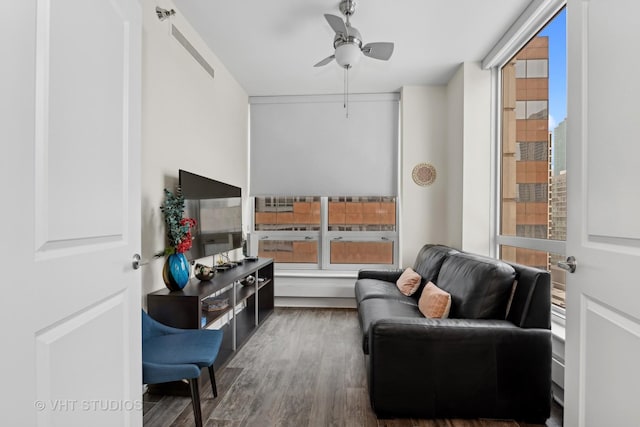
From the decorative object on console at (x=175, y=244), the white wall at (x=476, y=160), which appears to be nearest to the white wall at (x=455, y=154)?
the white wall at (x=476, y=160)

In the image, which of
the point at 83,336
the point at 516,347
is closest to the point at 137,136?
the point at 83,336

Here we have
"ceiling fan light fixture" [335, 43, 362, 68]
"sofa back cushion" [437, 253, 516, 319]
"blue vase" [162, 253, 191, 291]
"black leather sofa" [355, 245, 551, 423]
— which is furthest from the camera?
"ceiling fan light fixture" [335, 43, 362, 68]

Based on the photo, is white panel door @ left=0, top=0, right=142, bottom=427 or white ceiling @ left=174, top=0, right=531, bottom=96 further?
white ceiling @ left=174, top=0, right=531, bottom=96

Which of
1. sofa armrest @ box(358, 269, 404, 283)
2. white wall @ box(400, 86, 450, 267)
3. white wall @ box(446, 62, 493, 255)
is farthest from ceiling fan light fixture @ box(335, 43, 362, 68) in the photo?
sofa armrest @ box(358, 269, 404, 283)

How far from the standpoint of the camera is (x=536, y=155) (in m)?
2.93

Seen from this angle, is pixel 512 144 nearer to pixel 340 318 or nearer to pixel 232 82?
pixel 340 318

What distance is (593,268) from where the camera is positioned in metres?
1.27

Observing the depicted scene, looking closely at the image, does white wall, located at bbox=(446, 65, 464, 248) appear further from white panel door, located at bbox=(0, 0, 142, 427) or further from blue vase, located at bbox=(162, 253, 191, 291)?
white panel door, located at bbox=(0, 0, 142, 427)

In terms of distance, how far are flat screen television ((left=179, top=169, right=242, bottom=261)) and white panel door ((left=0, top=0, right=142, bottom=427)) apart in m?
1.33

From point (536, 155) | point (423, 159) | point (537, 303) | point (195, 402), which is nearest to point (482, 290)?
point (537, 303)

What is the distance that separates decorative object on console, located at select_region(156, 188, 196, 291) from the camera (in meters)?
2.41

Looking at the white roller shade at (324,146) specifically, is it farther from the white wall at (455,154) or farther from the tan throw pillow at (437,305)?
the tan throw pillow at (437,305)

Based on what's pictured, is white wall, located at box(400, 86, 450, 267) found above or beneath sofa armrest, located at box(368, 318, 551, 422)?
above

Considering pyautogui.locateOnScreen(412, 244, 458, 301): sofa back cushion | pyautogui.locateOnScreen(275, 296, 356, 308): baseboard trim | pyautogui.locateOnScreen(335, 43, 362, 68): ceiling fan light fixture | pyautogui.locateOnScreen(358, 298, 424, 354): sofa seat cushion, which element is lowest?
pyautogui.locateOnScreen(275, 296, 356, 308): baseboard trim
